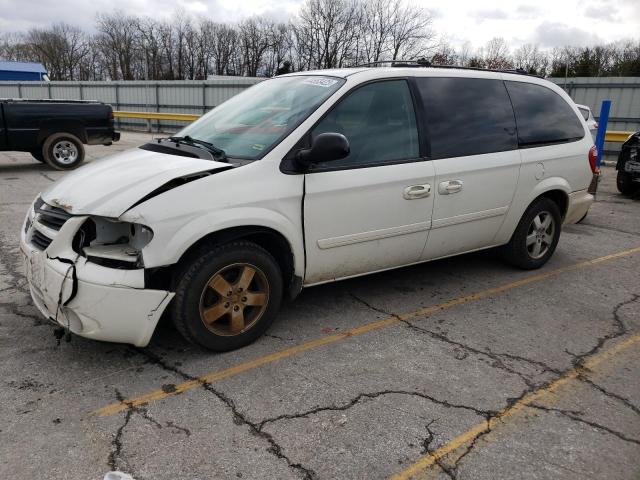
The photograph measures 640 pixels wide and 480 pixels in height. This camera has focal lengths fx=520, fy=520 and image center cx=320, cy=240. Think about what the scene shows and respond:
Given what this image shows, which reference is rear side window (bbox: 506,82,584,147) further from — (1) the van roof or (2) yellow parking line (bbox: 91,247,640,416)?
(2) yellow parking line (bbox: 91,247,640,416)

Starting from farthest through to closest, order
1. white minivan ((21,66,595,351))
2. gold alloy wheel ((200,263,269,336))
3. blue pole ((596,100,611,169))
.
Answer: blue pole ((596,100,611,169)) → gold alloy wheel ((200,263,269,336)) → white minivan ((21,66,595,351))

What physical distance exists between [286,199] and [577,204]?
11.0 feet

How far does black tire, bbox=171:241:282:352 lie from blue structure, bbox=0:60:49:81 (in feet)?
155

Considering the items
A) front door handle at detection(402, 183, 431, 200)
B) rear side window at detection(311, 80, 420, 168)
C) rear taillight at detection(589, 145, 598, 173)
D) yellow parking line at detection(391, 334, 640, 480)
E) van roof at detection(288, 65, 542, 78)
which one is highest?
van roof at detection(288, 65, 542, 78)

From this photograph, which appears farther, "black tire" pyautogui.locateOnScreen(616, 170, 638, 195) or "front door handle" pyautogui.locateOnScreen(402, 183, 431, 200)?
"black tire" pyautogui.locateOnScreen(616, 170, 638, 195)

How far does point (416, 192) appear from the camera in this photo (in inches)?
152

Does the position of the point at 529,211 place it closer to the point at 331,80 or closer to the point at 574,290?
the point at 574,290

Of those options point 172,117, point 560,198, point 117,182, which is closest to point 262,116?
point 117,182

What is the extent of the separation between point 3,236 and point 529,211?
5697mm

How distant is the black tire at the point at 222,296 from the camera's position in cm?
306

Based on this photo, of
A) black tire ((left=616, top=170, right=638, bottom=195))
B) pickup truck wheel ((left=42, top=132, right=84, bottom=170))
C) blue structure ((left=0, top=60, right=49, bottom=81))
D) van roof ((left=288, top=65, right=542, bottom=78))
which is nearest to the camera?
van roof ((left=288, top=65, right=542, bottom=78))

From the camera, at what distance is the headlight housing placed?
9.51 feet

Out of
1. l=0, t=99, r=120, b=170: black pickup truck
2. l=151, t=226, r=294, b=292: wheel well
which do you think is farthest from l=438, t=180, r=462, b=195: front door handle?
l=0, t=99, r=120, b=170: black pickup truck

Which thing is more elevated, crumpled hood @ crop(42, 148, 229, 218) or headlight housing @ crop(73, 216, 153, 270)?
crumpled hood @ crop(42, 148, 229, 218)
